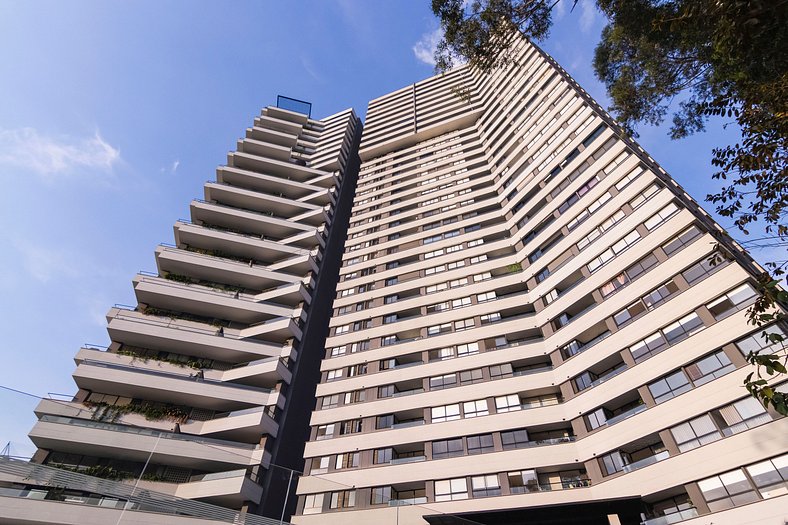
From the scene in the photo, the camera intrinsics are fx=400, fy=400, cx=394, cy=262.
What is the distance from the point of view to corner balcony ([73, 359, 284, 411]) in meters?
30.2

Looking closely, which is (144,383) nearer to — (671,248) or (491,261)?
(491,261)

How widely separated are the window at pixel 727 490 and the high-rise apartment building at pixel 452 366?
8 cm

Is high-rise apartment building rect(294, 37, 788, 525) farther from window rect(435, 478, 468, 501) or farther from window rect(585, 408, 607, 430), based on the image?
window rect(585, 408, 607, 430)

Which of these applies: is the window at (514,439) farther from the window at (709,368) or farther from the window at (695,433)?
the window at (709,368)

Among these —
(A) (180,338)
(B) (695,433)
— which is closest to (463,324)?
(B) (695,433)

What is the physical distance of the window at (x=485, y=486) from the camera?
81.7ft

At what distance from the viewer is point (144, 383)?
30359mm

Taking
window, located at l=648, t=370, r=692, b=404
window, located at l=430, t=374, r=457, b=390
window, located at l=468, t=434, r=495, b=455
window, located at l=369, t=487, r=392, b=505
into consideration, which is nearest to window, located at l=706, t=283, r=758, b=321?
window, located at l=648, t=370, r=692, b=404

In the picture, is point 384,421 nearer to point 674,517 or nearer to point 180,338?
point 674,517

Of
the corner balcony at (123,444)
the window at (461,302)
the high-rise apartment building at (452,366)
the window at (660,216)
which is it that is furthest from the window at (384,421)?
the window at (660,216)

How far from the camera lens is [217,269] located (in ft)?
130

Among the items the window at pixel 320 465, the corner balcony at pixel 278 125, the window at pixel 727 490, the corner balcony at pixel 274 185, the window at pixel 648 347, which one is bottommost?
the window at pixel 727 490

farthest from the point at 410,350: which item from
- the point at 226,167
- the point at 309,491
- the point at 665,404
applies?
the point at 226,167

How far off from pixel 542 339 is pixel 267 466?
22.7 metres
